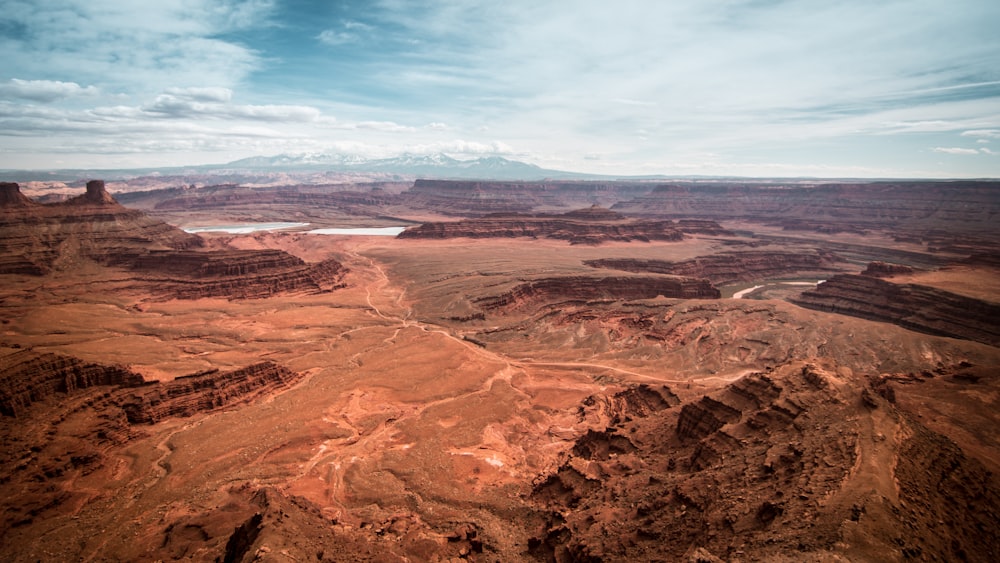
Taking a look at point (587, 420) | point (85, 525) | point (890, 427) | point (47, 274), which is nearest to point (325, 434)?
point (85, 525)

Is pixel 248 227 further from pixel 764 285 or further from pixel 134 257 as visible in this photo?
pixel 764 285

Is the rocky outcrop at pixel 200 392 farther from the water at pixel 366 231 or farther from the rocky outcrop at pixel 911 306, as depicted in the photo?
the water at pixel 366 231

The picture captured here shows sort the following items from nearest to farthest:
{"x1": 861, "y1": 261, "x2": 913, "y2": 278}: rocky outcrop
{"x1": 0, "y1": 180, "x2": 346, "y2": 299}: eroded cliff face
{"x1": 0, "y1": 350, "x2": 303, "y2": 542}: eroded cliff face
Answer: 1. {"x1": 0, "y1": 350, "x2": 303, "y2": 542}: eroded cliff face
2. {"x1": 0, "y1": 180, "x2": 346, "y2": 299}: eroded cliff face
3. {"x1": 861, "y1": 261, "x2": 913, "y2": 278}: rocky outcrop

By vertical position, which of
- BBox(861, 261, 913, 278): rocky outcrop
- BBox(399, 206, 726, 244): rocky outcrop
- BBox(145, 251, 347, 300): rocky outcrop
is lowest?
BBox(145, 251, 347, 300): rocky outcrop

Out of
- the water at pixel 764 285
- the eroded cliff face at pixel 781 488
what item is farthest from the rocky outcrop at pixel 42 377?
the water at pixel 764 285

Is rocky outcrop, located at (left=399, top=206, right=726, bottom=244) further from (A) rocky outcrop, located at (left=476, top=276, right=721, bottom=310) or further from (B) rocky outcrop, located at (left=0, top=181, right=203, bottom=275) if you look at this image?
(B) rocky outcrop, located at (left=0, top=181, right=203, bottom=275)

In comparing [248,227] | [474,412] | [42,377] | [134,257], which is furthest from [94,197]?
[474,412]

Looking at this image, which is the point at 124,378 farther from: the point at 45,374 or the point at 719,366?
the point at 719,366

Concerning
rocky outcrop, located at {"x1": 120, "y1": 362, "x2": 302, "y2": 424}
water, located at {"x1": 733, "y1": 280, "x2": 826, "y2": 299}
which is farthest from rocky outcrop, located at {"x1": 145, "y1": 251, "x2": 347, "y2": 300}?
water, located at {"x1": 733, "y1": 280, "x2": 826, "y2": 299}
